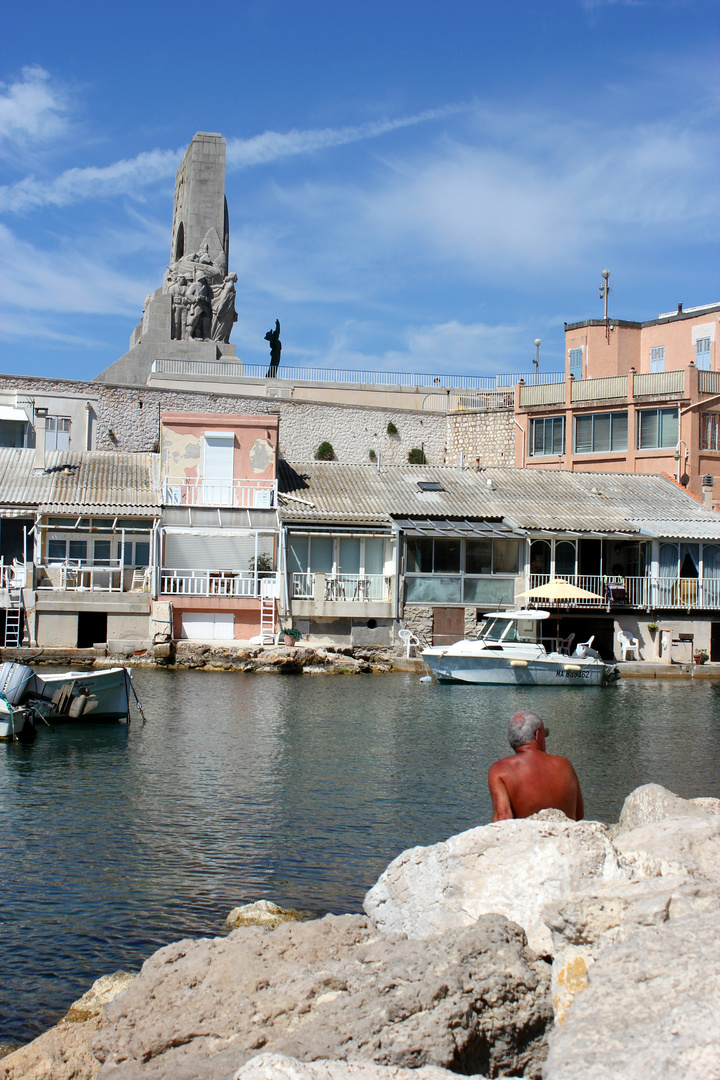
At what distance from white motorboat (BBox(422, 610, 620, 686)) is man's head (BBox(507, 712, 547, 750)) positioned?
21.5 metres

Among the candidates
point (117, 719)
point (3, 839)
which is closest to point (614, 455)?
point (117, 719)

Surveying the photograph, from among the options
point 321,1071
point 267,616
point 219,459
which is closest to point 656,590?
point 267,616

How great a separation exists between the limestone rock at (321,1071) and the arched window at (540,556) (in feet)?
106

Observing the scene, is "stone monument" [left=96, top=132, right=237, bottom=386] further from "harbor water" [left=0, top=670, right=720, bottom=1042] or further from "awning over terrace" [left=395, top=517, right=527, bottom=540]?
"harbor water" [left=0, top=670, right=720, bottom=1042]

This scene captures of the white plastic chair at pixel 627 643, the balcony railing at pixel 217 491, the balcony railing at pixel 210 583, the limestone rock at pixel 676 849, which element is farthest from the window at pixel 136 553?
the limestone rock at pixel 676 849

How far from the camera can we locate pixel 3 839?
1121cm

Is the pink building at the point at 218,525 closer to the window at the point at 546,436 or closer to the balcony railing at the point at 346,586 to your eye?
the balcony railing at the point at 346,586

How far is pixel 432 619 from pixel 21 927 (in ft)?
83.9

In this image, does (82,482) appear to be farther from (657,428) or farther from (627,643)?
(657,428)

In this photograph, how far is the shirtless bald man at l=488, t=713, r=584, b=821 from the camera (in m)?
6.75

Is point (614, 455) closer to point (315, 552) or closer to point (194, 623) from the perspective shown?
point (315, 552)

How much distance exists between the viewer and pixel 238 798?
13.5m

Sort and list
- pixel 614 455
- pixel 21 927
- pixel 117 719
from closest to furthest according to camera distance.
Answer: pixel 21 927 < pixel 117 719 < pixel 614 455

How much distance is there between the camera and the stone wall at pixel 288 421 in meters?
43.5
